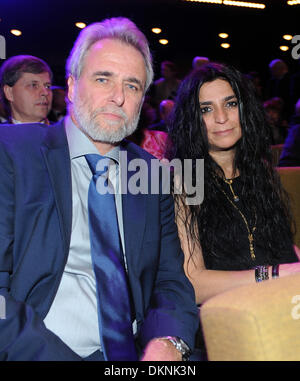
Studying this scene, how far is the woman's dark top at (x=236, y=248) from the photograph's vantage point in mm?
1924

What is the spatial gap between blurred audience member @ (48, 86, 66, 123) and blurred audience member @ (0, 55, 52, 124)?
3101mm

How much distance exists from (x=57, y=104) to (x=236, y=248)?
5.01 meters

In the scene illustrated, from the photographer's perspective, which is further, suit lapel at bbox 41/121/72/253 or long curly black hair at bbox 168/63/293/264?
long curly black hair at bbox 168/63/293/264

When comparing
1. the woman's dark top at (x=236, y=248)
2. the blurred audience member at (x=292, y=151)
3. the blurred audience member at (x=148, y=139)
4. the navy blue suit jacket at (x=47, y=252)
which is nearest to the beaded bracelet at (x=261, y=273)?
the woman's dark top at (x=236, y=248)

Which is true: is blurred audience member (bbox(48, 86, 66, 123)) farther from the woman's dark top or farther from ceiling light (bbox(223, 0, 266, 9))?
the woman's dark top

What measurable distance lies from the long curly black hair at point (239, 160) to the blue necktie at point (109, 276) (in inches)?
23.7

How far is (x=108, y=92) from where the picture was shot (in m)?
1.60

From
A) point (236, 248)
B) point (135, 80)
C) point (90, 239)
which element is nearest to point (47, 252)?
point (90, 239)

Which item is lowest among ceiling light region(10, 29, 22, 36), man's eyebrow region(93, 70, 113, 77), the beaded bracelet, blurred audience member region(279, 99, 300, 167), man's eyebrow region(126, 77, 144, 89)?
the beaded bracelet

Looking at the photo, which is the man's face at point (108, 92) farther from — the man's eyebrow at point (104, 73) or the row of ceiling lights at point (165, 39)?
the row of ceiling lights at point (165, 39)

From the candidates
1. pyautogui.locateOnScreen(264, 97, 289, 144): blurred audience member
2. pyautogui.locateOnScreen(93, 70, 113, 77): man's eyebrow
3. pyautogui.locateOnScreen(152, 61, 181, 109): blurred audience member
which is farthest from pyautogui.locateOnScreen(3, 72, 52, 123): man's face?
pyautogui.locateOnScreen(152, 61, 181, 109): blurred audience member

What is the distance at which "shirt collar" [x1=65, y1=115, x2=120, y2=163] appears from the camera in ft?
4.89

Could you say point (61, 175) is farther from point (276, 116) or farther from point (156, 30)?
point (156, 30)

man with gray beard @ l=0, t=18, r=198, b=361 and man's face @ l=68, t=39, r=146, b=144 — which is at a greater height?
man's face @ l=68, t=39, r=146, b=144
